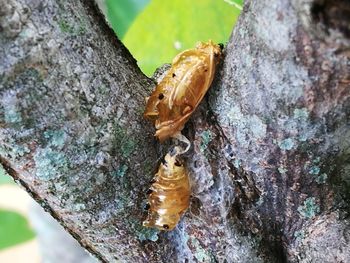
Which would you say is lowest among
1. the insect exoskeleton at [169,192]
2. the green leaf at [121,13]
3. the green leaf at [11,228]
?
the green leaf at [11,228]

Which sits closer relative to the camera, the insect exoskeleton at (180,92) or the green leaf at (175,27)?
the insect exoskeleton at (180,92)

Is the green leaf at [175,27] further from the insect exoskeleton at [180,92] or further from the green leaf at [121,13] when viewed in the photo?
the insect exoskeleton at [180,92]

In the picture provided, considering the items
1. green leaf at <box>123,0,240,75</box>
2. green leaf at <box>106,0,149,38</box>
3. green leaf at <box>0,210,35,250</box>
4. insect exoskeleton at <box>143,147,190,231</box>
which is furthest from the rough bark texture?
green leaf at <box>0,210,35,250</box>

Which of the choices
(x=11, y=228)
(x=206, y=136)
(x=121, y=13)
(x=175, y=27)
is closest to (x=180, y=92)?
(x=206, y=136)

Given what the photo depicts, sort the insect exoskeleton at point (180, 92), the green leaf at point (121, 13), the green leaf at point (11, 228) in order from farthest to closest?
the green leaf at point (11, 228)
the green leaf at point (121, 13)
the insect exoskeleton at point (180, 92)

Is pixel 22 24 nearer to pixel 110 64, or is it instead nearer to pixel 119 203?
pixel 110 64

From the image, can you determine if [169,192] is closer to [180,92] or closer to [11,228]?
[180,92]

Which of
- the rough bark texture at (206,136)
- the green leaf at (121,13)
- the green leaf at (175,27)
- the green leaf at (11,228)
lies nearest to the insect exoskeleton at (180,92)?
the rough bark texture at (206,136)

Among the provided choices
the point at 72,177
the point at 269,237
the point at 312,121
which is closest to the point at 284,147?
the point at 312,121
